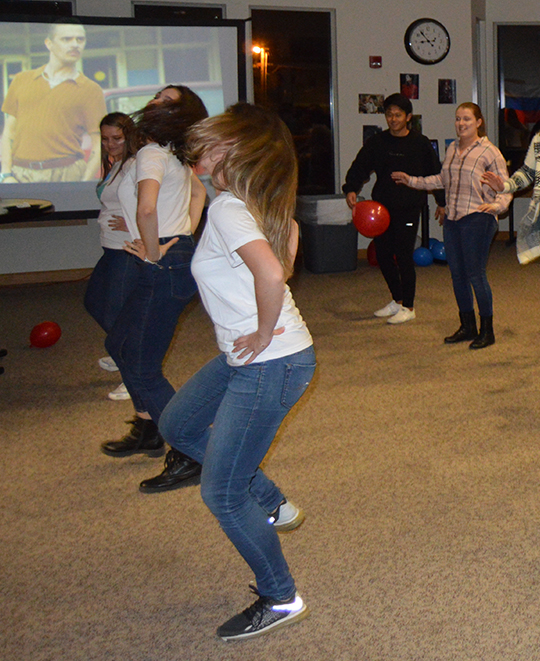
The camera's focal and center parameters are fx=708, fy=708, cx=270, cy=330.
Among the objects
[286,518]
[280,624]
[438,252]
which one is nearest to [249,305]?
[286,518]

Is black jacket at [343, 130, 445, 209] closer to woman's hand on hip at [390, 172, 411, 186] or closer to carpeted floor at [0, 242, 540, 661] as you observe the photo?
woman's hand on hip at [390, 172, 411, 186]

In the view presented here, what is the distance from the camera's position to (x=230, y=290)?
1683 mm

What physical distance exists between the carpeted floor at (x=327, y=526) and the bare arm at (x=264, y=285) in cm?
84

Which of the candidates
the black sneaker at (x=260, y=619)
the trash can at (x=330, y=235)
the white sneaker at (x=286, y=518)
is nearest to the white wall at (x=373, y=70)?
the trash can at (x=330, y=235)

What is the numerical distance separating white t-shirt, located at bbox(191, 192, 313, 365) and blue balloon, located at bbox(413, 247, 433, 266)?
21.0 feet

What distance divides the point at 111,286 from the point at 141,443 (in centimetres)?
73

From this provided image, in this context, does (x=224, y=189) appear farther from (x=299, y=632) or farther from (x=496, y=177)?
(x=496, y=177)

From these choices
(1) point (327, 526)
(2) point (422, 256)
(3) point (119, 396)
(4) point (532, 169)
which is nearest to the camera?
(1) point (327, 526)

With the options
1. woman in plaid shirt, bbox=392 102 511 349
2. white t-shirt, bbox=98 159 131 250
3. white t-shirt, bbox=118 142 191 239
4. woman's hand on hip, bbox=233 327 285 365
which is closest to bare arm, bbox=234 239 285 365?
woman's hand on hip, bbox=233 327 285 365

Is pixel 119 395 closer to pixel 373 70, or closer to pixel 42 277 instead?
pixel 42 277

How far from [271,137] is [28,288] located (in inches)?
245

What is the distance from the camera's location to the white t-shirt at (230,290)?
5.30 feet

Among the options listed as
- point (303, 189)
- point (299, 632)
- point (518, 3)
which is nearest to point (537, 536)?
point (299, 632)

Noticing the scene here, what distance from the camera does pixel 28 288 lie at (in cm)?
734
